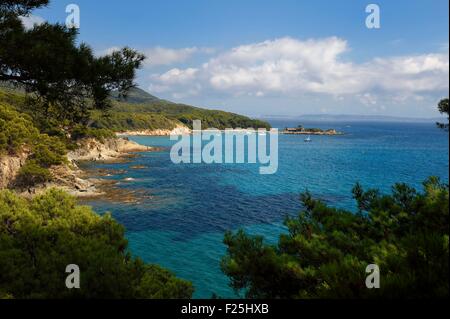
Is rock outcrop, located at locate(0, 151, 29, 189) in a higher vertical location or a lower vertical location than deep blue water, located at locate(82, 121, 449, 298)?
higher

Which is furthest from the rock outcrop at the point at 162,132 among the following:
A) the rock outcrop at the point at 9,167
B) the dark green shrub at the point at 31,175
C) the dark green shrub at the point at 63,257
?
the dark green shrub at the point at 63,257

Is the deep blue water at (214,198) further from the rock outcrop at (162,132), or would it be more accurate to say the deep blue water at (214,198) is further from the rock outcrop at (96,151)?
the rock outcrop at (162,132)

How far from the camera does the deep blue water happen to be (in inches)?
1182

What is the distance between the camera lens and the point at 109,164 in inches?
3024

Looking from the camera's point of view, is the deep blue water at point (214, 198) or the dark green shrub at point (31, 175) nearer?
the deep blue water at point (214, 198)

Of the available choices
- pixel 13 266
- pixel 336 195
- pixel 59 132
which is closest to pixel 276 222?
pixel 336 195

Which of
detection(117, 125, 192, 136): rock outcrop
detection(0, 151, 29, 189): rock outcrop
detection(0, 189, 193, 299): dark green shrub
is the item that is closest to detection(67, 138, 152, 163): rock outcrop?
detection(0, 151, 29, 189): rock outcrop

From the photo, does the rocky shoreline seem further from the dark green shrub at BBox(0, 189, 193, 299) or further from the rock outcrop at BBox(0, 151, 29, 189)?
the dark green shrub at BBox(0, 189, 193, 299)

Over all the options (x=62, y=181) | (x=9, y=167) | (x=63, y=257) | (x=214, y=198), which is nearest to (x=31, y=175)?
(x=9, y=167)

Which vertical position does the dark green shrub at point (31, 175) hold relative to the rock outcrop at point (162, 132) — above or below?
below

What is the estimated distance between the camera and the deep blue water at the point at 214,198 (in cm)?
3002

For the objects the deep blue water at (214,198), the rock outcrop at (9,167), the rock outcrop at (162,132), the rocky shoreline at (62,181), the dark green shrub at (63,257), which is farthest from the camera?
the rock outcrop at (162,132)

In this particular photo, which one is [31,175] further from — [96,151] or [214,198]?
[96,151]
